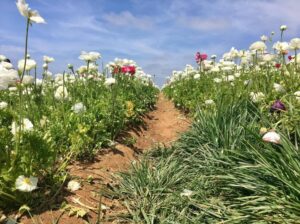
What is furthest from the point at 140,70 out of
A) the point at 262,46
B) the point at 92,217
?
the point at 92,217

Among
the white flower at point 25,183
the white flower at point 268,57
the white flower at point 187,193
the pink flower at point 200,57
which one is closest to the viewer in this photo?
the white flower at point 25,183

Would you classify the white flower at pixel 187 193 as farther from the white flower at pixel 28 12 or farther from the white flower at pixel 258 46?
the white flower at pixel 258 46

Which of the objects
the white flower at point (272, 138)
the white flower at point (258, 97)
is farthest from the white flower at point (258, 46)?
the white flower at point (272, 138)

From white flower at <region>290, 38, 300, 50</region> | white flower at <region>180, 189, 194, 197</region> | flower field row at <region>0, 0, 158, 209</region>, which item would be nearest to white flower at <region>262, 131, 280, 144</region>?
white flower at <region>180, 189, 194, 197</region>

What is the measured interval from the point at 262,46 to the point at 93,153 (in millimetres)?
3324

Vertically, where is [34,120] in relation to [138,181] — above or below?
above

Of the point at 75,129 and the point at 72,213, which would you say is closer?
the point at 72,213

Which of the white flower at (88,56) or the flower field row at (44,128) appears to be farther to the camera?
the white flower at (88,56)

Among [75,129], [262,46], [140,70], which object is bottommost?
[75,129]

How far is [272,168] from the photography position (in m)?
3.65

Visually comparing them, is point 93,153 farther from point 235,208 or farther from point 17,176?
point 235,208

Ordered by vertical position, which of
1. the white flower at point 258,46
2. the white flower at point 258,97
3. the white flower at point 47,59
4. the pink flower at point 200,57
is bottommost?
the white flower at point 258,97

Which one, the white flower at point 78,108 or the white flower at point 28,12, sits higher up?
the white flower at point 28,12

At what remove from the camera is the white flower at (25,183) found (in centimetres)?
375
